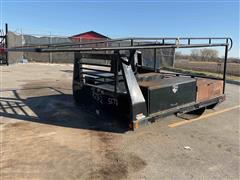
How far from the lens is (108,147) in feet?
14.8

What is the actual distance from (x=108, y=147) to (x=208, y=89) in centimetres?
304

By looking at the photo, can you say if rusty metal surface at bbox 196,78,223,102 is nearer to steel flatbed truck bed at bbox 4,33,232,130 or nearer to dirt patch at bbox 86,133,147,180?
steel flatbed truck bed at bbox 4,33,232,130

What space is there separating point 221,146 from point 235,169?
0.88m

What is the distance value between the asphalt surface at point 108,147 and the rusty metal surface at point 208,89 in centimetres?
55

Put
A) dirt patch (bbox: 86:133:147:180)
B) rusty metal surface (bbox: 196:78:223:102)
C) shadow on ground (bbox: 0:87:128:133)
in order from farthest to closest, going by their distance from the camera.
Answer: rusty metal surface (bbox: 196:78:223:102)
shadow on ground (bbox: 0:87:128:133)
dirt patch (bbox: 86:133:147:180)

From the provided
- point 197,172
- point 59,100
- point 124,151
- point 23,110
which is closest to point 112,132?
point 124,151

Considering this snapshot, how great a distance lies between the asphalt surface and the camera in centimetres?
366

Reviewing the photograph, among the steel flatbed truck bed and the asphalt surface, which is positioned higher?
the steel flatbed truck bed

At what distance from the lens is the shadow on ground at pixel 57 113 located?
5586mm

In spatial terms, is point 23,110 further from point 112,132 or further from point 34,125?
point 112,132

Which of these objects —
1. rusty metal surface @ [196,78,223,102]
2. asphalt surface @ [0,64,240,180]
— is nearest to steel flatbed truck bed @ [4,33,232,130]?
rusty metal surface @ [196,78,223,102]

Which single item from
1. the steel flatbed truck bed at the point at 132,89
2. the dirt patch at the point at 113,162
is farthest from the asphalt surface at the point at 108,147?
the steel flatbed truck bed at the point at 132,89

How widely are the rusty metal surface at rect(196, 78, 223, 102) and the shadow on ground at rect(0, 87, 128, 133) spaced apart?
1916mm

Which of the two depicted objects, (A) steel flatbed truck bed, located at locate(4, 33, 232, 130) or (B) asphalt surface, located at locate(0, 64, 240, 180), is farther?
(A) steel flatbed truck bed, located at locate(4, 33, 232, 130)
